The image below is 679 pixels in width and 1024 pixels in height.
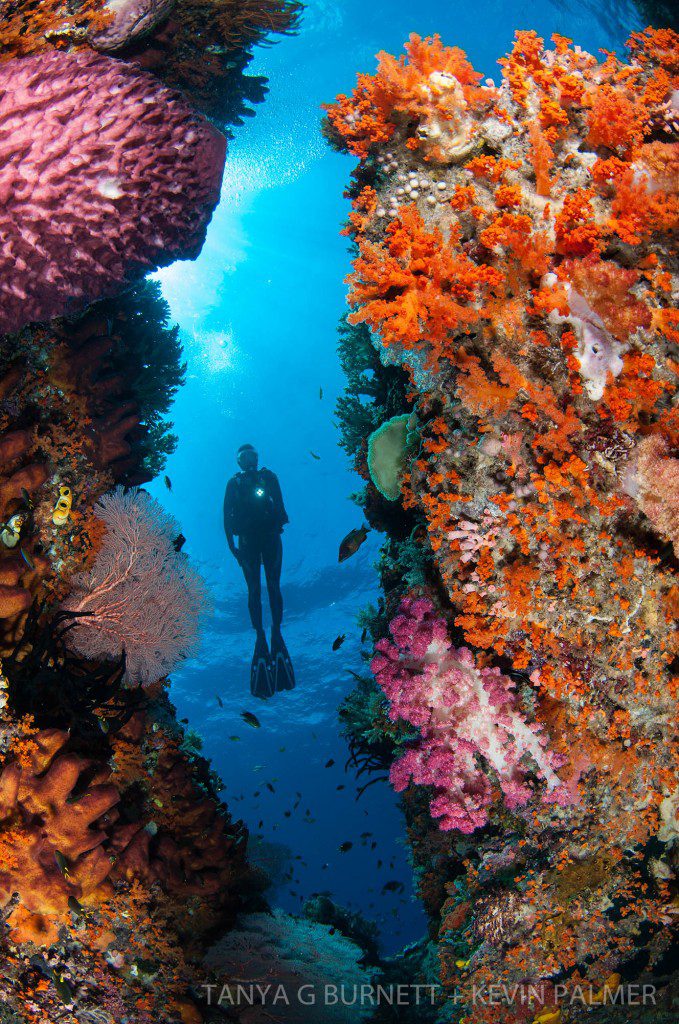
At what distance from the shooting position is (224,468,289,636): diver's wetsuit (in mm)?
12359

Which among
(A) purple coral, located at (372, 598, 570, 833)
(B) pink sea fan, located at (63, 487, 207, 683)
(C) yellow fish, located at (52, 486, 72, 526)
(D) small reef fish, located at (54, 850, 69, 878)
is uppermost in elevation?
(C) yellow fish, located at (52, 486, 72, 526)

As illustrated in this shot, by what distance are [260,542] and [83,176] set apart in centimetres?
1034

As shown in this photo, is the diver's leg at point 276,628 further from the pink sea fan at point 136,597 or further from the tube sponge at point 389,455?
the tube sponge at point 389,455

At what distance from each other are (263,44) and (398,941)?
150 feet

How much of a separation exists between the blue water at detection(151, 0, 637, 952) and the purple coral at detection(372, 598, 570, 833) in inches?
74.1

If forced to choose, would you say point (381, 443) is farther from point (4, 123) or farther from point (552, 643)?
point (4, 123)

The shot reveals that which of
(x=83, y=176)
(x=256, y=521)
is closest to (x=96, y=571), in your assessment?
(x=83, y=176)

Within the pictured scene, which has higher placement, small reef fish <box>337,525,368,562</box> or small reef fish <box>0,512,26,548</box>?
small reef fish <box>337,525,368,562</box>

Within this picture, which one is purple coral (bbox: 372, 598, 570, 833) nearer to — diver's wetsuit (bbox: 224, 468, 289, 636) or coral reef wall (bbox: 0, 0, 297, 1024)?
coral reef wall (bbox: 0, 0, 297, 1024)

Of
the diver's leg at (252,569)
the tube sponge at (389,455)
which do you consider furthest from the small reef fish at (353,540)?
the diver's leg at (252,569)

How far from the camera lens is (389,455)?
13.4 feet

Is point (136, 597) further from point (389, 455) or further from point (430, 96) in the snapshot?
point (430, 96)

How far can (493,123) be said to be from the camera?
3.42m

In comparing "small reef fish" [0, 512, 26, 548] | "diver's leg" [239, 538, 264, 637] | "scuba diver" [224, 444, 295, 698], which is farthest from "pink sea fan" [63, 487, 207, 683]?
"diver's leg" [239, 538, 264, 637]
